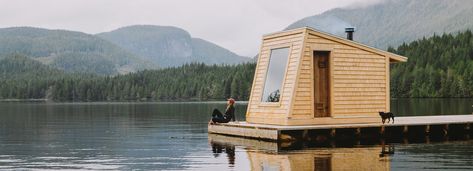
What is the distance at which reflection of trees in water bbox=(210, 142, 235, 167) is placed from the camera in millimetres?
24994

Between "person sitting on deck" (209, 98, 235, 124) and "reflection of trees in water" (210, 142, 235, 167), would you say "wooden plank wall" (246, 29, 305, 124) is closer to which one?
"person sitting on deck" (209, 98, 235, 124)

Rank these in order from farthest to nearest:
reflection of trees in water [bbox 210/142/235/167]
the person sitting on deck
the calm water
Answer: the person sitting on deck
reflection of trees in water [bbox 210/142/235/167]
the calm water

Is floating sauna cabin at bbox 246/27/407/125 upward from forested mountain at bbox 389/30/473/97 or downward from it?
downward

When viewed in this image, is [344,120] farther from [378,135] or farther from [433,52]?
[433,52]

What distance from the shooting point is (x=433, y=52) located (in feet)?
559

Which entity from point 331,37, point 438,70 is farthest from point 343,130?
point 438,70

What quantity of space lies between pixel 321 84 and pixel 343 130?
321 cm

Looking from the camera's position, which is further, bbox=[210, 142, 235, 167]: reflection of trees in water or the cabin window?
the cabin window

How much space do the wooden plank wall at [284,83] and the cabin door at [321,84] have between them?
4.37 ft

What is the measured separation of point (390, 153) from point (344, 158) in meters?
2.92

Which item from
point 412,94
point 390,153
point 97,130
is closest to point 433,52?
point 412,94

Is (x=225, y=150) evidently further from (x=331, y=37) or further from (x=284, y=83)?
(x=331, y=37)

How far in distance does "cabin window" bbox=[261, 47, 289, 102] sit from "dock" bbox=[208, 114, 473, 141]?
6.12 feet

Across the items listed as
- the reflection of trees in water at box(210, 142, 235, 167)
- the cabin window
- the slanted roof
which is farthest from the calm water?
→ the slanted roof
